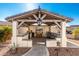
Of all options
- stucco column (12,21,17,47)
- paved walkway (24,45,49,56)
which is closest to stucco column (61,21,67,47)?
paved walkway (24,45,49,56)

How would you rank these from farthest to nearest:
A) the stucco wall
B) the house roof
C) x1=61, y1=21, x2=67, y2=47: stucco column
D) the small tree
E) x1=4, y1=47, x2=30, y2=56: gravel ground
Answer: the stucco wall, x1=61, y1=21, x2=67, y2=47: stucco column, the small tree, the house roof, x1=4, y1=47, x2=30, y2=56: gravel ground

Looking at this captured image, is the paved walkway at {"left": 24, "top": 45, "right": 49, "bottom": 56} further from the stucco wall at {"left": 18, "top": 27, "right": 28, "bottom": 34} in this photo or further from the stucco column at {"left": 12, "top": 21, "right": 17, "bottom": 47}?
the stucco wall at {"left": 18, "top": 27, "right": 28, "bottom": 34}

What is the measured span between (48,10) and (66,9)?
837 mm

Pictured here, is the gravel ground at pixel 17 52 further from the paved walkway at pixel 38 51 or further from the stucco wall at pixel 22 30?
the stucco wall at pixel 22 30

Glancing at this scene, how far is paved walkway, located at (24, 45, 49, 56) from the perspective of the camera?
402 inches

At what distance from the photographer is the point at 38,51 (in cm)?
1071

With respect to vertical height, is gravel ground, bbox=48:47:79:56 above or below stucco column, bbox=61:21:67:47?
below

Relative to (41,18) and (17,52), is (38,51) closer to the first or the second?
(17,52)

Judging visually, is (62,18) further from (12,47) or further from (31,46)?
(12,47)

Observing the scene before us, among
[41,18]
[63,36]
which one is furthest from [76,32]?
[41,18]

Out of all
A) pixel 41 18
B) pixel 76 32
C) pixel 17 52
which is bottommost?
pixel 17 52

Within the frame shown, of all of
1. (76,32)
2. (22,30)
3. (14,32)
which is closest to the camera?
(76,32)

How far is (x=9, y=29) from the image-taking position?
11.5m

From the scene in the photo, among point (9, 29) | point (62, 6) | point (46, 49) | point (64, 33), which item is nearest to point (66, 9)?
point (62, 6)
